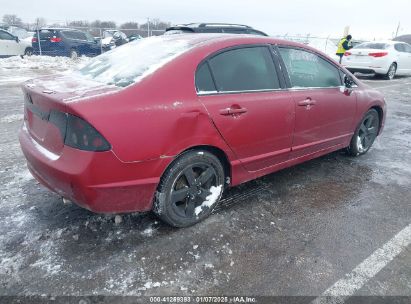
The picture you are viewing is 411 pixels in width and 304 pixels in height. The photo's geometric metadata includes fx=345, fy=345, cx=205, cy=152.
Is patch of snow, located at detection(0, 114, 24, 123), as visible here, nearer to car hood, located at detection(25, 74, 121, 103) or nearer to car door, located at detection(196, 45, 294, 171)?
car hood, located at detection(25, 74, 121, 103)

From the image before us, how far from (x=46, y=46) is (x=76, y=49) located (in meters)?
1.47

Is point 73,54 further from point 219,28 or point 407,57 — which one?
point 407,57

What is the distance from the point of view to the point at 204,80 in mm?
2846

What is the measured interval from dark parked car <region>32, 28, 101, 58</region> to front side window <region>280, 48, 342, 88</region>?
16656mm

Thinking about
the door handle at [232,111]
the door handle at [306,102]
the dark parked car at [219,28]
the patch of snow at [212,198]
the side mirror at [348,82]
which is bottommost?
the patch of snow at [212,198]

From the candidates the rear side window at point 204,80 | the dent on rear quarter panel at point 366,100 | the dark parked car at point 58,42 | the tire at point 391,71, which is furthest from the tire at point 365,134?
the dark parked car at point 58,42

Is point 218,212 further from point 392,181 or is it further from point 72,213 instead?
point 392,181

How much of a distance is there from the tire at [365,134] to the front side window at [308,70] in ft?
2.99

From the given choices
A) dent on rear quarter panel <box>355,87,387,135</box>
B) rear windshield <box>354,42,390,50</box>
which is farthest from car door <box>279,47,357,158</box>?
rear windshield <box>354,42,390,50</box>

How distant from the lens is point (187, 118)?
8.69 ft

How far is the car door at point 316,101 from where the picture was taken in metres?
3.59

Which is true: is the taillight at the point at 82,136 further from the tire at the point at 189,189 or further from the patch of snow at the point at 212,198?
the patch of snow at the point at 212,198

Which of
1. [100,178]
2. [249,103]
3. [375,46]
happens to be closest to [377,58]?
[375,46]

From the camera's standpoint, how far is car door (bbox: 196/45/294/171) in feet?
9.43
